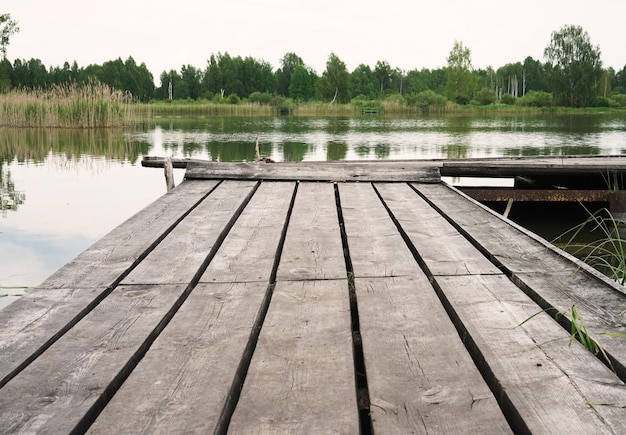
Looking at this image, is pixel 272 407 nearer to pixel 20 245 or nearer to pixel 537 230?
pixel 20 245

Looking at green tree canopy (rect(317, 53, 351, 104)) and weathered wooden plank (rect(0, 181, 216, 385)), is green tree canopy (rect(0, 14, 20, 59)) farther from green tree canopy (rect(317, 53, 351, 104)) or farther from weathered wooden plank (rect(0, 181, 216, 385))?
weathered wooden plank (rect(0, 181, 216, 385))

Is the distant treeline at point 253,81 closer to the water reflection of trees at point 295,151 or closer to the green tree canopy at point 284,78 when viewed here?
the green tree canopy at point 284,78

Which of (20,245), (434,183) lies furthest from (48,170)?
(434,183)

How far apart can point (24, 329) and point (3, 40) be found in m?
49.5

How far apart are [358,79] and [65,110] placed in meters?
69.0

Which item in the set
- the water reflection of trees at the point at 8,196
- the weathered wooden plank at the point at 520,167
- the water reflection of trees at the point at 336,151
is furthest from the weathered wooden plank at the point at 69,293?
the water reflection of trees at the point at 336,151

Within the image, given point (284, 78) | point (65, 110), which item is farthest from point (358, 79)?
point (65, 110)

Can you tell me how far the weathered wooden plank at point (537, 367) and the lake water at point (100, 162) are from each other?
296cm

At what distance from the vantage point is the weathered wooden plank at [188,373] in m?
1.13

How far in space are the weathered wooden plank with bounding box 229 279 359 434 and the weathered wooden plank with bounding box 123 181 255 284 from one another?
0.50 m

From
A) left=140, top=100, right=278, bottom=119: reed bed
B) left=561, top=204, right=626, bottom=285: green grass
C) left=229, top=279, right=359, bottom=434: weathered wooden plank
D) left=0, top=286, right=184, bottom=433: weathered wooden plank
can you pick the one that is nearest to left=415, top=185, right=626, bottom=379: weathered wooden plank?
left=561, top=204, right=626, bottom=285: green grass

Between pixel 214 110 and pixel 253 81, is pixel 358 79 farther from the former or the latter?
pixel 214 110

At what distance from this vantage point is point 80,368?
4.47ft

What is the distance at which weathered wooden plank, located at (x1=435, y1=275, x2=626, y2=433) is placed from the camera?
113cm
